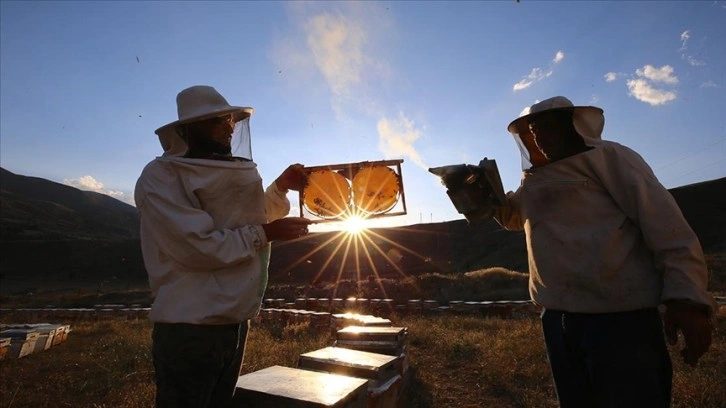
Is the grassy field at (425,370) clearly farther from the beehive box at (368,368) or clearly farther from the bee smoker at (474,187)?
the bee smoker at (474,187)

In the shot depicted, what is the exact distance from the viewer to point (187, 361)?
7.13ft

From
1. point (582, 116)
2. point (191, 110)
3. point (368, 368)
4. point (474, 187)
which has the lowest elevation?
point (368, 368)

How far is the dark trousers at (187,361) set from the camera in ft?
7.09

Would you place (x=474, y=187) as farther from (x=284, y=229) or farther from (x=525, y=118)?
(x=284, y=229)

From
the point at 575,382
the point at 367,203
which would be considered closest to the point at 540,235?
the point at 575,382

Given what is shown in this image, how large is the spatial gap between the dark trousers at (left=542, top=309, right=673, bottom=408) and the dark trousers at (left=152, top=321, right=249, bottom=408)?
192 centimetres

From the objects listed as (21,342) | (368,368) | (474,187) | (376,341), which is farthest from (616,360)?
(21,342)

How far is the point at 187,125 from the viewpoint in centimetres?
254

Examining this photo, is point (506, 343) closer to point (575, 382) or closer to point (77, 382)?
point (575, 382)

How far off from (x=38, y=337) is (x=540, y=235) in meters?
10.4

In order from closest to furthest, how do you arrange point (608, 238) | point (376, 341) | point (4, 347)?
point (608, 238), point (376, 341), point (4, 347)

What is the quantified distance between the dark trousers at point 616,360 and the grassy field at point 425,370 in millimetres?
2821

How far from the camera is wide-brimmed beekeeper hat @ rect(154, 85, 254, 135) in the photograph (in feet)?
8.08

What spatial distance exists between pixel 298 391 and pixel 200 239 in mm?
1261
